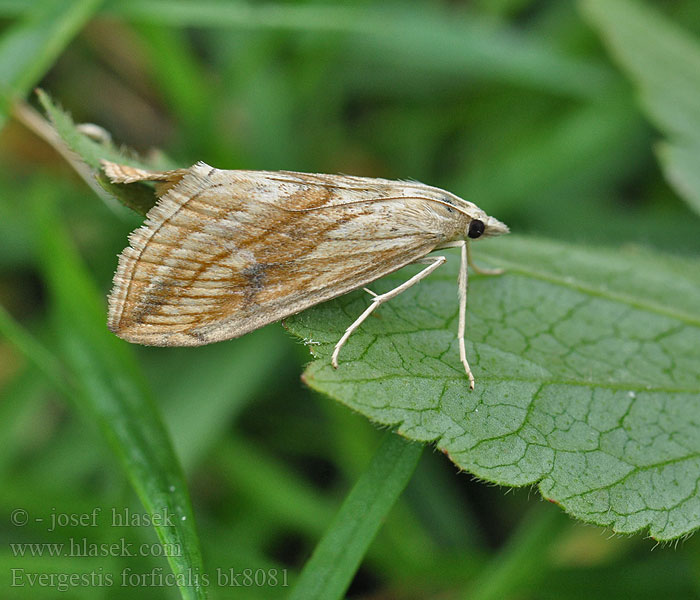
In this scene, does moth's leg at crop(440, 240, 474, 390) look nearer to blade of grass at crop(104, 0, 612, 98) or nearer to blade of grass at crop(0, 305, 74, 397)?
blade of grass at crop(0, 305, 74, 397)

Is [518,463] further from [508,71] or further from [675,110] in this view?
[508,71]

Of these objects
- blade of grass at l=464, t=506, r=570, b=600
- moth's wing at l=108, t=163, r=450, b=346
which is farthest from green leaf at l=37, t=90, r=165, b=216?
blade of grass at l=464, t=506, r=570, b=600

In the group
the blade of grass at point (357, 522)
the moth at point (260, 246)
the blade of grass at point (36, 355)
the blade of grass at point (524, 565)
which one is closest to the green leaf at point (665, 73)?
the moth at point (260, 246)

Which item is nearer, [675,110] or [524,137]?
[675,110]

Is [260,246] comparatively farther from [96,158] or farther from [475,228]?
[475,228]

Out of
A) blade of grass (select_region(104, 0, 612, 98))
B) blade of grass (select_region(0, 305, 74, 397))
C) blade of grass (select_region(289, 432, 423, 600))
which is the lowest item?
blade of grass (select_region(0, 305, 74, 397))

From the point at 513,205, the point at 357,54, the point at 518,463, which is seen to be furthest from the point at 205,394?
the point at 357,54
